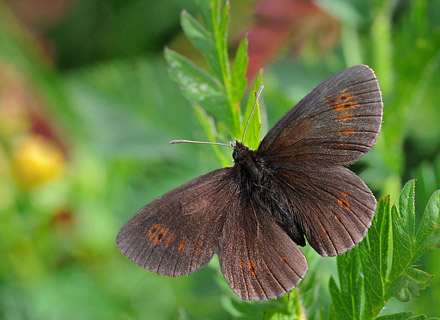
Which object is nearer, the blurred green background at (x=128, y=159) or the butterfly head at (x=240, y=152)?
the butterfly head at (x=240, y=152)

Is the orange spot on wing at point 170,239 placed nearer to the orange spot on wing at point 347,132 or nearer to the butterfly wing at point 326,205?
the butterfly wing at point 326,205

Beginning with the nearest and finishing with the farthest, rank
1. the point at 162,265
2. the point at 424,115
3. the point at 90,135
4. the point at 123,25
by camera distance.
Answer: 1. the point at 162,265
2. the point at 424,115
3. the point at 90,135
4. the point at 123,25

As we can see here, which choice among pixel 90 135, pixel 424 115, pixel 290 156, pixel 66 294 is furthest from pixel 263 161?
pixel 90 135

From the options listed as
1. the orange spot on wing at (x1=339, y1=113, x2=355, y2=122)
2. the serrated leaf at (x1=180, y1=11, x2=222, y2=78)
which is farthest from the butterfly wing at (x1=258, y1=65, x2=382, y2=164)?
the serrated leaf at (x1=180, y1=11, x2=222, y2=78)

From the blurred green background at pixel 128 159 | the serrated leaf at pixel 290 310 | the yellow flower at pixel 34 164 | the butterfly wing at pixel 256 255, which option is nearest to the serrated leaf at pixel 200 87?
the butterfly wing at pixel 256 255

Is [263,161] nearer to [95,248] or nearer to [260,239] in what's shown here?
[260,239]

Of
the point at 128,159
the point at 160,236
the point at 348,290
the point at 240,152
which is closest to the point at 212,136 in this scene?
the point at 240,152

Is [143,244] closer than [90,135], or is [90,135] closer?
[143,244]
